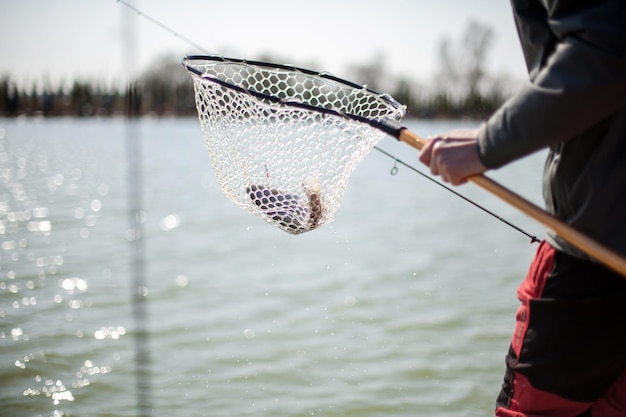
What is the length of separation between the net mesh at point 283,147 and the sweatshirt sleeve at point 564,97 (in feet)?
3.00

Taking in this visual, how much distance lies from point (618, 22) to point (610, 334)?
85cm

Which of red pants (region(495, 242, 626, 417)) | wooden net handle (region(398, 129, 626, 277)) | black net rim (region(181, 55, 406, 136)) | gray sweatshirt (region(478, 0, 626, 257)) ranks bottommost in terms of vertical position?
red pants (region(495, 242, 626, 417))

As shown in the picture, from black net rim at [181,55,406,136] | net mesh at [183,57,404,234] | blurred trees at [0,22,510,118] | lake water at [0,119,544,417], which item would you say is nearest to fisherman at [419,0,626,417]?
black net rim at [181,55,406,136]

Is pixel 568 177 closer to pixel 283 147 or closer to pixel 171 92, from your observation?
pixel 283 147

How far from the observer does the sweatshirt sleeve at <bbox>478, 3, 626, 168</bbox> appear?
174cm

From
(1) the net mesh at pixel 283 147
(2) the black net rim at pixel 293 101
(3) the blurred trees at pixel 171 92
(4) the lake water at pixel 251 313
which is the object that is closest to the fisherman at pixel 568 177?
(2) the black net rim at pixel 293 101

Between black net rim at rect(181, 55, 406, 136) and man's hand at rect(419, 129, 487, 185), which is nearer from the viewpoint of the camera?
man's hand at rect(419, 129, 487, 185)

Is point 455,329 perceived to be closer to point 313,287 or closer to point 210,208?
point 313,287

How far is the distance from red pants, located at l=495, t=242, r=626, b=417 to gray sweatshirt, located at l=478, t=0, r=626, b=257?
0.31ft

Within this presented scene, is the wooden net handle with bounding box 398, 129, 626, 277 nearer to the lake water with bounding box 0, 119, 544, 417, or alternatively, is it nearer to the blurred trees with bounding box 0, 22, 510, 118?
the lake water with bounding box 0, 119, 544, 417

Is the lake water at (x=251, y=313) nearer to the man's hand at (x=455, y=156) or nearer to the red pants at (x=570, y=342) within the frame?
the man's hand at (x=455, y=156)

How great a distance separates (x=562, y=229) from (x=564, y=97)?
1.14 ft

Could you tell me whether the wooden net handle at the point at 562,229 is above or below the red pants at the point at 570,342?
above

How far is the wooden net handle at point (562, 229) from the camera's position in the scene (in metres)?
1.85
